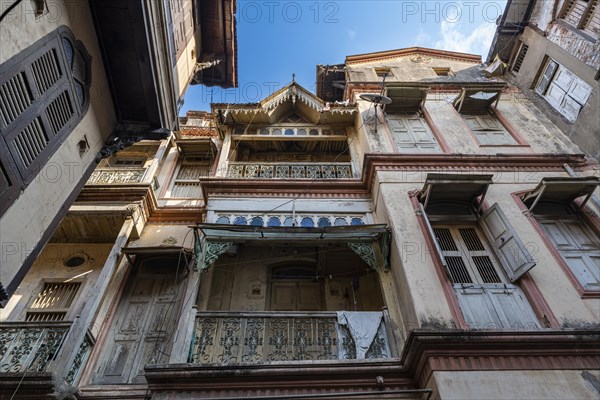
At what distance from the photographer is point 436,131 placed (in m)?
12.0

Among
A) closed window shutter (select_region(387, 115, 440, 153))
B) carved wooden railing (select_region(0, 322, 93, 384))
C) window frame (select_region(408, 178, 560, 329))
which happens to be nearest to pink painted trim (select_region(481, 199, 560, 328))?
window frame (select_region(408, 178, 560, 329))

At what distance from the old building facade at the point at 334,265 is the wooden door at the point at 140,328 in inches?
1.3

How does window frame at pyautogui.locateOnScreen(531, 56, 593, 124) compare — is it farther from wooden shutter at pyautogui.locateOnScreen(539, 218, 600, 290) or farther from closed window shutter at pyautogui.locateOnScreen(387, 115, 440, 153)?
wooden shutter at pyautogui.locateOnScreen(539, 218, 600, 290)

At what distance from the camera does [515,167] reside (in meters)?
10.3

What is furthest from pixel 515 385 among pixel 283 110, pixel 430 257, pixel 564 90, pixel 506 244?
pixel 283 110

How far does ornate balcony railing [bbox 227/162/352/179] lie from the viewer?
37.8 feet

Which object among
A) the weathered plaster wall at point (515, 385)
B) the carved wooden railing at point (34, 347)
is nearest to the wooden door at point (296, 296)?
the weathered plaster wall at point (515, 385)

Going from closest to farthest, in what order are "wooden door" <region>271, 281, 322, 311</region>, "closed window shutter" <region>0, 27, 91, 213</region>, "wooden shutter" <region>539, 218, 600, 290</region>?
"closed window shutter" <region>0, 27, 91, 213</region>
"wooden shutter" <region>539, 218, 600, 290</region>
"wooden door" <region>271, 281, 322, 311</region>

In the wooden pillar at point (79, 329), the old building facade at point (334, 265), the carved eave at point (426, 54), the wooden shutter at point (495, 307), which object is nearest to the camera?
the old building facade at point (334, 265)

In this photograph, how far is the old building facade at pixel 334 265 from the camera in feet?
20.6

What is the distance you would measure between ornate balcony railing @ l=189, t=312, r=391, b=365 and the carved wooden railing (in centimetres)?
232

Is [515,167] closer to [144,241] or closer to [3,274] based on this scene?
[144,241]

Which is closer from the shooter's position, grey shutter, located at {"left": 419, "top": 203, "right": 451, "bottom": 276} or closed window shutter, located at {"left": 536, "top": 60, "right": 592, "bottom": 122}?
grey shutter, located at {"left": 419, "top": 203, "right": 451, "bottom": 276}

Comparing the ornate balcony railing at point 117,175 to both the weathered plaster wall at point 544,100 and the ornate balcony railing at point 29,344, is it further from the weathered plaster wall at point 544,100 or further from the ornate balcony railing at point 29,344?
the weathered plaster wall at point 544,100
